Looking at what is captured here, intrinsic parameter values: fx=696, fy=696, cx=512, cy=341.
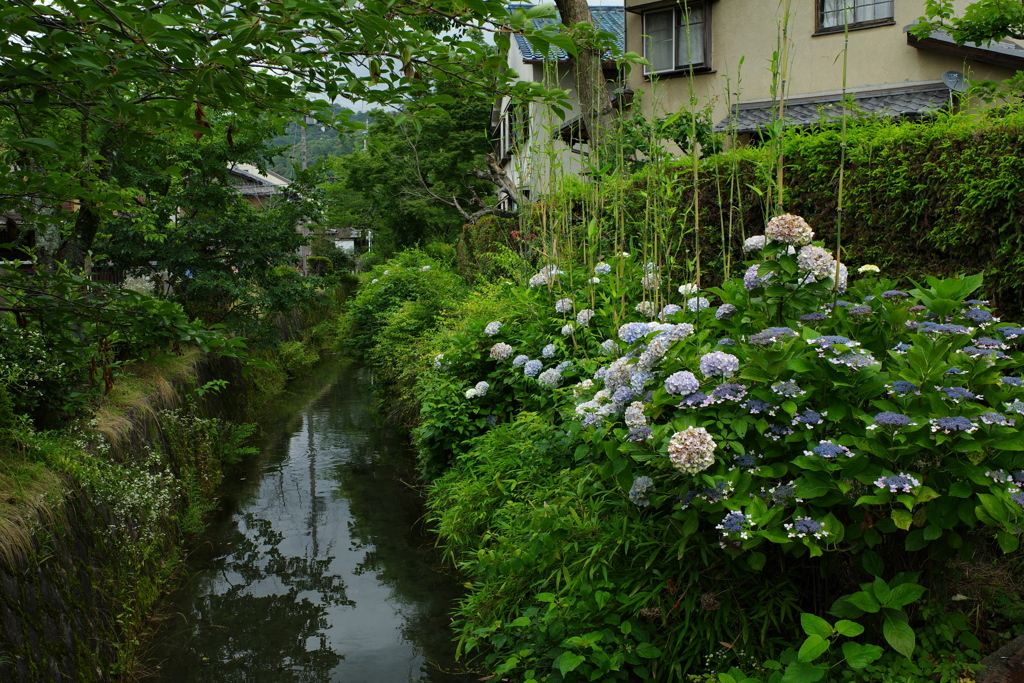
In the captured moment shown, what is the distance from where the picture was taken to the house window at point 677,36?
47.2 ft

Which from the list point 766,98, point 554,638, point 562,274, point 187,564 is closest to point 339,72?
point 554,638

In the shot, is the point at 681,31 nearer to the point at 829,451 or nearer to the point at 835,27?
the point at 835,27

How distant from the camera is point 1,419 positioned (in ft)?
14.8

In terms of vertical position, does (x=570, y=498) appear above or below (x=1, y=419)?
below

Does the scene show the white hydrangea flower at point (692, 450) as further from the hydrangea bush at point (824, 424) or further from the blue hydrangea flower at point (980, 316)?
the blue hydrangea flower at point (980, 316)

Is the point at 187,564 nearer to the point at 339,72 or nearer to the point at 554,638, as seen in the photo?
the point at 554,638

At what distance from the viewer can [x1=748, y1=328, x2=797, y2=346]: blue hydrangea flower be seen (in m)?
2.67

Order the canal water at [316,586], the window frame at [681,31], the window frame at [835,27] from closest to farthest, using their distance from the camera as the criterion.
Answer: the canal water at [316,586] < the window frame at [835,27] < the window frame at [681,31]

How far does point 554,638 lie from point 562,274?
3098 millimetres

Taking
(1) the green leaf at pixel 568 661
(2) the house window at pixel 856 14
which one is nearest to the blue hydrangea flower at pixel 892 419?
(1) the green leaf at pixel 568 661

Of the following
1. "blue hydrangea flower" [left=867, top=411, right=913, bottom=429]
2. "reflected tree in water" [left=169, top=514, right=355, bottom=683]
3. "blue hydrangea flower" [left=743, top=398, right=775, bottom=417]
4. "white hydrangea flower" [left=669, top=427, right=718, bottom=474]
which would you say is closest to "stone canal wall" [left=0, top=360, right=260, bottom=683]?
"reflected tree in water" [left=169, top=514, right=355, bottom=683]

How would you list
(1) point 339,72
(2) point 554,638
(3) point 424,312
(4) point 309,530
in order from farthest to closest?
(3) point 424,312, (4) point 309,530, (2) point 554,638, (1) point 339,72

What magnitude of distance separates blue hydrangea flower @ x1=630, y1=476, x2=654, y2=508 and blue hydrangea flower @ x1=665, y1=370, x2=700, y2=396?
45cm

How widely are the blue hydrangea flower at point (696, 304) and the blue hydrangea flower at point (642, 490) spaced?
0.98 m
